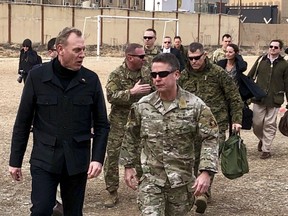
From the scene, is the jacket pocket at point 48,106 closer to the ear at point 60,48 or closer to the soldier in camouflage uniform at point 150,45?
the ear at point 60,48

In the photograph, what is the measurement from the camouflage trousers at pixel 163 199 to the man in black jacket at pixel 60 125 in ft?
1.29

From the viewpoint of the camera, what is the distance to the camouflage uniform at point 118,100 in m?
6.81

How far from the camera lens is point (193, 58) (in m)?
6.69

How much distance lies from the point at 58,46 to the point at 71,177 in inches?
38.5

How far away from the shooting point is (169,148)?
15.2 ft

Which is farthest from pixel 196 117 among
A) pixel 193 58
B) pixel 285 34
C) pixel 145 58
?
pixel 285 34

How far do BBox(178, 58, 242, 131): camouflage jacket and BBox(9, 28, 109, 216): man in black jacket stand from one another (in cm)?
226

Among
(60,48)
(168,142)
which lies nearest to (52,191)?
(168,142)

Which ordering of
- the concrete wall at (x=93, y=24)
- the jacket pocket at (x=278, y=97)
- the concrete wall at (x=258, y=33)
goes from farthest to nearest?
the concrete wall at (x=258, y=33)
the concrete wall at (x=93, y=24)
the jacket pocket at (x=278, y=97)

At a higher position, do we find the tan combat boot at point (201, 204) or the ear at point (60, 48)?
the ear at point (60, 48)

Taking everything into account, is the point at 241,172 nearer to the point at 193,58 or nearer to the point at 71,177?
the point at 193,58

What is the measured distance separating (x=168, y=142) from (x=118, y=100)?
87.7 inches

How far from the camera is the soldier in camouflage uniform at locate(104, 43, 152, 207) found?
6.75 m

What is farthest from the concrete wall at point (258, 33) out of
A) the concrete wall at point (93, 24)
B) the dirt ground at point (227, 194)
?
the dirt ground at point (227, 194)
